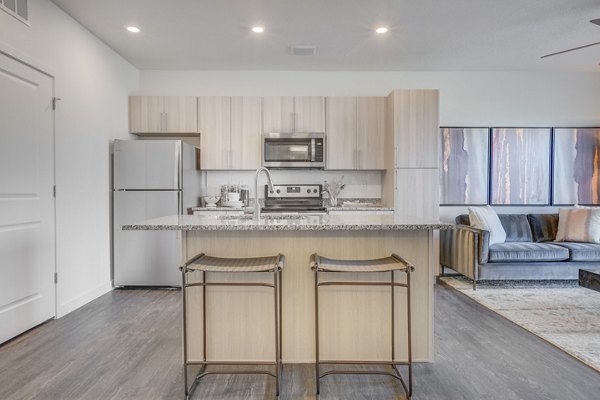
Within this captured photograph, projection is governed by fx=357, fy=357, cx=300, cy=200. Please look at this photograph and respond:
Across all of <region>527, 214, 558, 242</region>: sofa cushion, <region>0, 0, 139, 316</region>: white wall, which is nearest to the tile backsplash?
<region>0, 0, 139, 316</region>: white wall

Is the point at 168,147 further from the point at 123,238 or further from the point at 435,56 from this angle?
the point at 435,56

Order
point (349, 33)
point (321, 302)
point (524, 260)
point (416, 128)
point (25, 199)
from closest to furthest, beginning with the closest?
point (321, 302) → point (25, 199) → point (349, 33) → point (524, 260) → point (416, 128)

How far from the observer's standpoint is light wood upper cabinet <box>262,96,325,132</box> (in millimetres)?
4434

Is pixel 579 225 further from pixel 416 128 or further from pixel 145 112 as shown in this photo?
pixel 145 112

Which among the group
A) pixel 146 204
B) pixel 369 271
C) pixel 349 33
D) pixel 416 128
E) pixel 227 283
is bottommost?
pixel 227 283

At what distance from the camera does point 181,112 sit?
4418 mm

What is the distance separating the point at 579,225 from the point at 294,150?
3509mm

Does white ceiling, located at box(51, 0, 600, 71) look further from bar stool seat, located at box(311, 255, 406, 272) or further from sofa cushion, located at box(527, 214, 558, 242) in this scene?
bar stool seat, located at box(311, 255, 406, 272)

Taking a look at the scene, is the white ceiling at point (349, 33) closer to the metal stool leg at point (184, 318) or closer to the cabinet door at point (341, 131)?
the cabinet door at point (341, 131)

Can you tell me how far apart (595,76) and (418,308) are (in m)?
4.77

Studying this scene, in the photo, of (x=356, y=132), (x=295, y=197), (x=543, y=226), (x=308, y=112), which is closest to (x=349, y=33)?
(x=308, y=112)

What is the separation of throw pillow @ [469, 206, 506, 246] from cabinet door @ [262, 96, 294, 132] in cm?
244

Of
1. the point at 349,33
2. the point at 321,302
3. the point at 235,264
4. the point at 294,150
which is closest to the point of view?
the point at 235,264

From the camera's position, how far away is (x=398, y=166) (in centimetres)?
418
